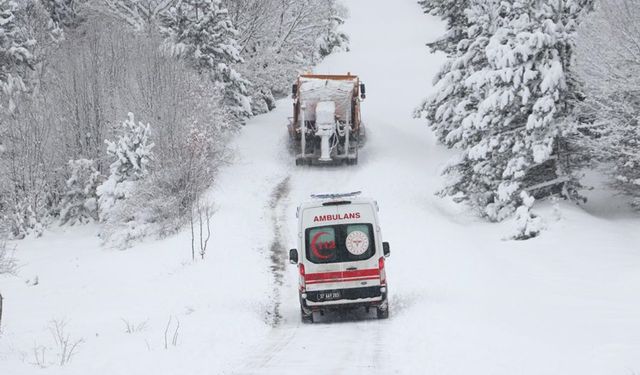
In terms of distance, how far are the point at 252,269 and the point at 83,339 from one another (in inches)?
340

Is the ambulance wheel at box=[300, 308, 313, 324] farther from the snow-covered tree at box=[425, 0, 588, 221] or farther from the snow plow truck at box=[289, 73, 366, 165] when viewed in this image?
the snow plow truck at box=[289, 73, 366, 165]

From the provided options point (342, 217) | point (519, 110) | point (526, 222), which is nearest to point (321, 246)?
point (342, 217)

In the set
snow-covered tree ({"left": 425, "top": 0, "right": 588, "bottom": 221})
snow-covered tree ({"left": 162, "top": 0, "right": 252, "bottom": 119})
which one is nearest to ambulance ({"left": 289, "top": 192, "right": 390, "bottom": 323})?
snow-covered tree ({"left": 425, "top": 0, "right": 588, "bottom": 221})

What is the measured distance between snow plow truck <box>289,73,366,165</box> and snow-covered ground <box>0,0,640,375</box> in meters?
0.96

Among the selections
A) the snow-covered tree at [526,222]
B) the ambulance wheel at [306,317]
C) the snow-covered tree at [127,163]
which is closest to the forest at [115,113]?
the snow-covered tree at [127,163]

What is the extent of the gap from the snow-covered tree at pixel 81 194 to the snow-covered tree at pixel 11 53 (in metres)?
4.74

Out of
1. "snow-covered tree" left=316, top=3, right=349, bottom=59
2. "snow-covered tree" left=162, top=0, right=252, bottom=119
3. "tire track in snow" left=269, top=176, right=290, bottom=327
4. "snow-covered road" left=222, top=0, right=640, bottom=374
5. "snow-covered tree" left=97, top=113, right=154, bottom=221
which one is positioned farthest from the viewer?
"snow-covered tree" left=316, top=3, right=349, bottom=59

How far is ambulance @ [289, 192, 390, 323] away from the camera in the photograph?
47.0 ft

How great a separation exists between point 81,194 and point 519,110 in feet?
69.8

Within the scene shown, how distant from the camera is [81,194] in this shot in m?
33.7

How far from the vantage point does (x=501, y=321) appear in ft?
41.4

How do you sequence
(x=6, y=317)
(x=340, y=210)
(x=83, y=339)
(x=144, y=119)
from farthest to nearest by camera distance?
(x=144, y=119), (x=6, y=317), (x=340, y=210), (x=83, y=339)

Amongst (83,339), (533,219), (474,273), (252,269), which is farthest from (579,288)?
(83,339)

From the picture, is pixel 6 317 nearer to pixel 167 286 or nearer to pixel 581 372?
pixel 167 286
